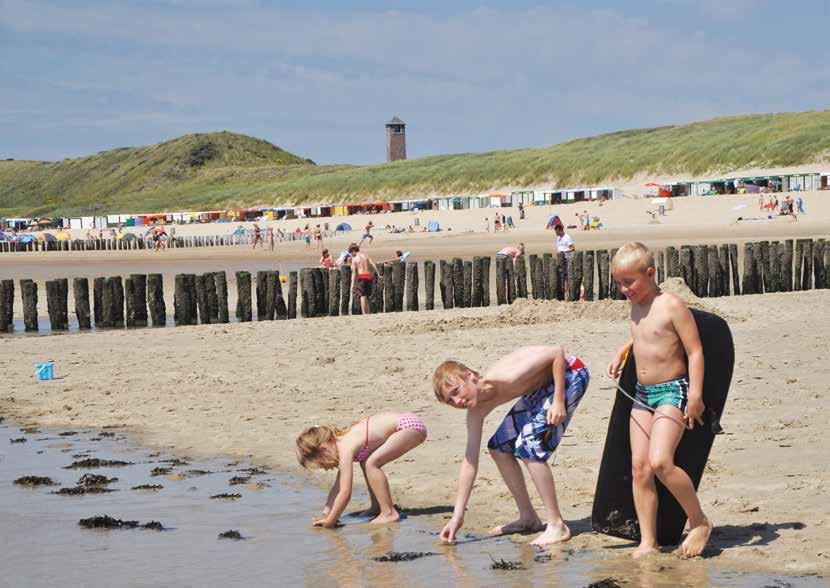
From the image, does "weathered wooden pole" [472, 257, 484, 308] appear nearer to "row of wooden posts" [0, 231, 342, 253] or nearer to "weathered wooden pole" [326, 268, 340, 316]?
"weathered wooden pole" [326, 268, 340, 316]

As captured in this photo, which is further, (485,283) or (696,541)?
(485,283)

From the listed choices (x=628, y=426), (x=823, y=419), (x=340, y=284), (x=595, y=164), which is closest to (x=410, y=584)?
(x=628, y=426)

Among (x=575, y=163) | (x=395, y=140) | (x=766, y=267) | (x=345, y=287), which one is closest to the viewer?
(x=345, y=287)

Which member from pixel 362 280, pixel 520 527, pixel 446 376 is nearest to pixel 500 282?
pixel 362 280

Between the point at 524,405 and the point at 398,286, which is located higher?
the point at 398,286

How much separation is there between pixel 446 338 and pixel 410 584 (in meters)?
9.93

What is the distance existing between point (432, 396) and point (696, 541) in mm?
5556

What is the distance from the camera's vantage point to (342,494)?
23.5 feet

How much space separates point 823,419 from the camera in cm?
927

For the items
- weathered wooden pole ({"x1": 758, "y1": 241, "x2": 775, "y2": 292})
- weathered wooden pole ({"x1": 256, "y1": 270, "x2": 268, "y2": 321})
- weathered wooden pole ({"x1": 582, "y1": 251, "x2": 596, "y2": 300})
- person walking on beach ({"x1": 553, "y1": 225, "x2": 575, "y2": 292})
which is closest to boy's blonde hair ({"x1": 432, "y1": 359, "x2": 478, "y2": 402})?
weathered wooden pole ({"x1": 256, "y1": 270, "x2": 268, "y2": 321})

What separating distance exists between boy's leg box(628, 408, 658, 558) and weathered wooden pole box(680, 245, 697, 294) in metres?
17.5

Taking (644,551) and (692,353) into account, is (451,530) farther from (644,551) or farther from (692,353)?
(692,353)

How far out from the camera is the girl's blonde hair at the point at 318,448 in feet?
23.9

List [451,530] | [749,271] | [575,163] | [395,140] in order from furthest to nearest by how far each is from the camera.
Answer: [395,140] < [575,163] < [749,271] < [451,530]
